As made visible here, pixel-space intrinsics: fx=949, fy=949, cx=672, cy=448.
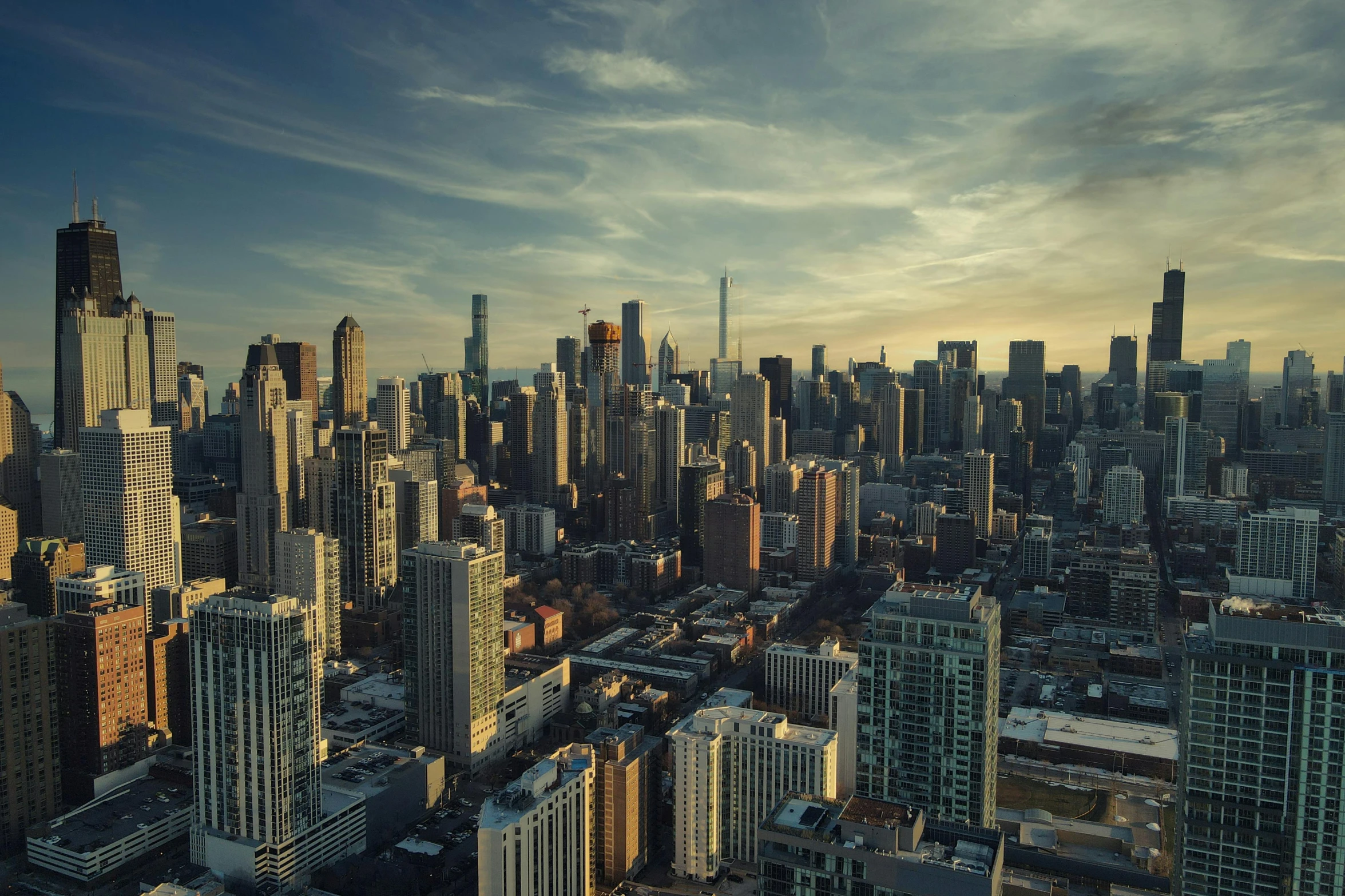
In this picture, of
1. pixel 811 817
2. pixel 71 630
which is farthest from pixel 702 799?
pixel 71 630

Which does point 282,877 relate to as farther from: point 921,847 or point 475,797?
point 921,847

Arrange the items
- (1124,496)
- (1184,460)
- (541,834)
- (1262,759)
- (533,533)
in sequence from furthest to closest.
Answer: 1. (1184,460)
2. (1124,496)
3. (533,533)
4. (541,834)
5. (1262,759)

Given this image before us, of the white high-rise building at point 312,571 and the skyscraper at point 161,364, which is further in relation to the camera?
the skyscraper at point 161,364

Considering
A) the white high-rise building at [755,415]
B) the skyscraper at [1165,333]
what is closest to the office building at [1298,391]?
the skyscraper at [1165,333]

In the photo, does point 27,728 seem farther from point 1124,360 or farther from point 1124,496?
point 1124,360

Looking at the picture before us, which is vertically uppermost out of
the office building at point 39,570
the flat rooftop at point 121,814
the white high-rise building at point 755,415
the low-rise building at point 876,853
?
the white high-rise building at point 755,415

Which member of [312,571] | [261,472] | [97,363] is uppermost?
[97,363]

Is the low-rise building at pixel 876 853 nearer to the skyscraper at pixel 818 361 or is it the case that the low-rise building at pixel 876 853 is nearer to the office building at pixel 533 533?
the office building at pixel 533 533

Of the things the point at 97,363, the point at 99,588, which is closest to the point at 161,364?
the point at 97,363
